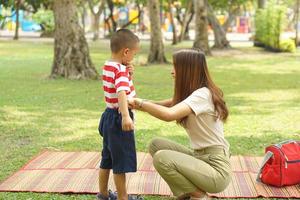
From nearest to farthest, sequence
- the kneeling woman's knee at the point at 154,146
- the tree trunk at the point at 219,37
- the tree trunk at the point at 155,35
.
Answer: the kneeling woman's knee at the point at 154,146
the tree trunk at the point at 155,35
the tree trunk at the point at 219,37

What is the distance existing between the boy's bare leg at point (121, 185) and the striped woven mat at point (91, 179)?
0.49 meters

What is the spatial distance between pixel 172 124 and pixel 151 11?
1106cm

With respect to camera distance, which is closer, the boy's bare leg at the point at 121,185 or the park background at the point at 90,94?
the boy's bare leg at the point at 121,185

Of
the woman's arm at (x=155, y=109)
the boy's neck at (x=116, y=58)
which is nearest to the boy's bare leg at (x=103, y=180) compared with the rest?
the woman's arm at (x=155, y=109)

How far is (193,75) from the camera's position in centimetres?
412

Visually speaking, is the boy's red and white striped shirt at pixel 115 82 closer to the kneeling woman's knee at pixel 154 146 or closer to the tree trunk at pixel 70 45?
the kneeling woman's knee at pixel 154 146

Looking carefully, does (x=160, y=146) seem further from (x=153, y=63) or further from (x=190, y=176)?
(x=153, y=63)

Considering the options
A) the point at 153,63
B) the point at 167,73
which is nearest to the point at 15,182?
the point at 167,73

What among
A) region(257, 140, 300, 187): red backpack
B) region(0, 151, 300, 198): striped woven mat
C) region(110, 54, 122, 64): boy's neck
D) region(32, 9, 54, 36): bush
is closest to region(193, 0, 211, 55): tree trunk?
region(0, 151, 300, 198): striped woven mat

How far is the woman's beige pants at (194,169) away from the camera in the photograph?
13.4 feet

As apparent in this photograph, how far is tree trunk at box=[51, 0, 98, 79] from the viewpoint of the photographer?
43.8 ft

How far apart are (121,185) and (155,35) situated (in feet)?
48.2

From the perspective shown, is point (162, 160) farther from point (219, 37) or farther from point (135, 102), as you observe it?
point (219, 37)

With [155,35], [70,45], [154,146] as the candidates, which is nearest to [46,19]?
[155,35]
